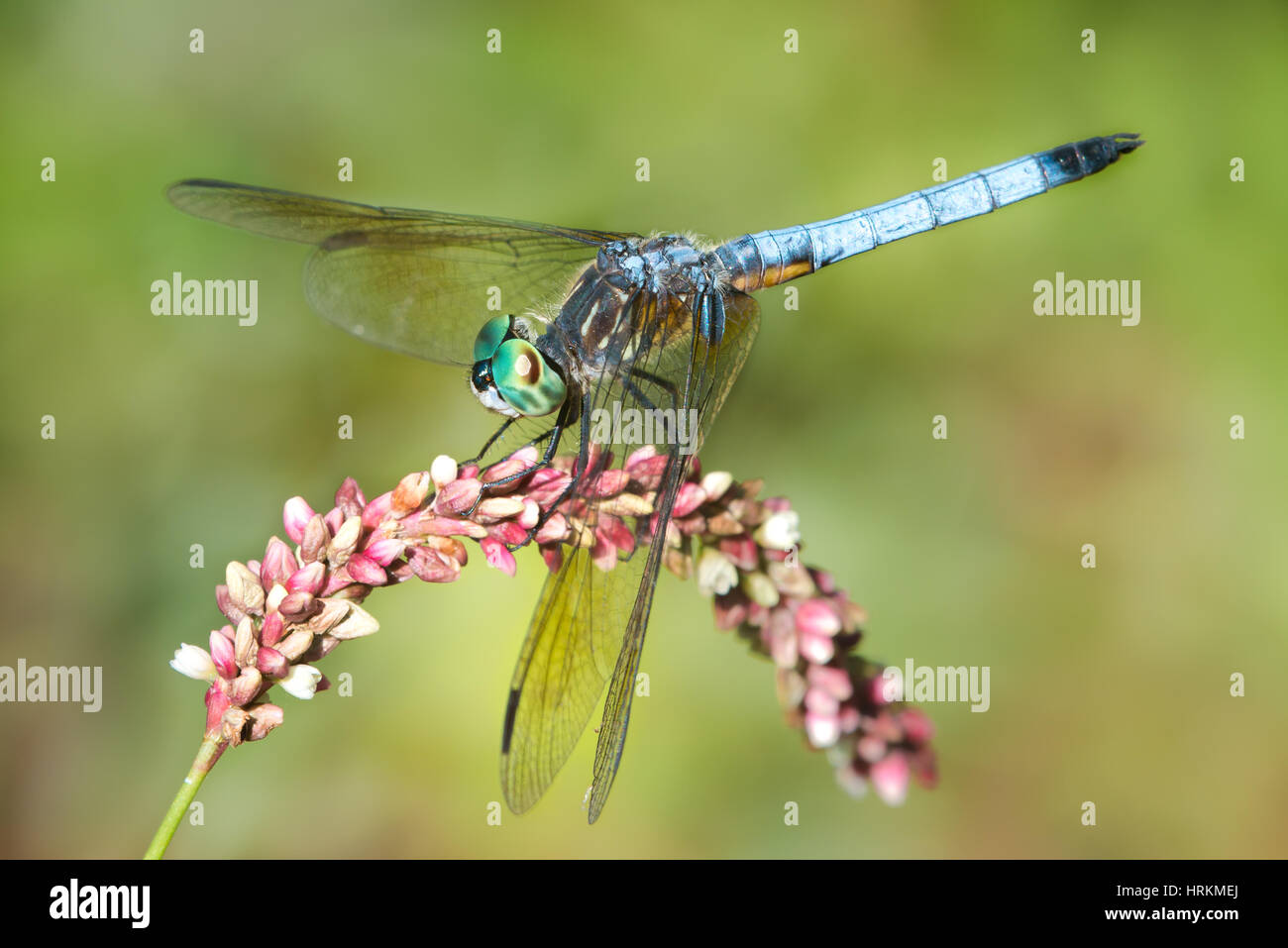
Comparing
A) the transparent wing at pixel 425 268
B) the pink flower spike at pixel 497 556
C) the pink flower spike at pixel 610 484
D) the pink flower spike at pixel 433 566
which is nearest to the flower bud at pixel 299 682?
the pink flower spike at pixel 433 566

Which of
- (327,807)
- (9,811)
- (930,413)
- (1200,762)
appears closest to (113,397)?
(9,811)

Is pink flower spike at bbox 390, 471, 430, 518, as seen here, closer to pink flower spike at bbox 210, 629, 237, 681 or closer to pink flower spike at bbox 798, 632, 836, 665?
pink flower spike at bbox 210, 629, 237, 681

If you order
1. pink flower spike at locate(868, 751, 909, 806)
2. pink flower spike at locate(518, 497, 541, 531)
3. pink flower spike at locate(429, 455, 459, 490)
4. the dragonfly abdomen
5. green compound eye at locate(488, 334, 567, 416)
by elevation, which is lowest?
pink flower spike at locate(868, 751, 909, 806)

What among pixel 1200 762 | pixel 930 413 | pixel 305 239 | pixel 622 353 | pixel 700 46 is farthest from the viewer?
pixel 700 46

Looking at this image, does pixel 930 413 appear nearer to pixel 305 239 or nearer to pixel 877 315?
pixel 877 315

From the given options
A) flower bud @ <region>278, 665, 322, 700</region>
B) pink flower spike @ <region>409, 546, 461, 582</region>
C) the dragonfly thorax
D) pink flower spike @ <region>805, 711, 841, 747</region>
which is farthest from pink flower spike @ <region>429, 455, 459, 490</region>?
pink flower spike @ <region>805, 711, 841, 747</region>

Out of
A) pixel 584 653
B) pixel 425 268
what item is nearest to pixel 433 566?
pixel 584 653
